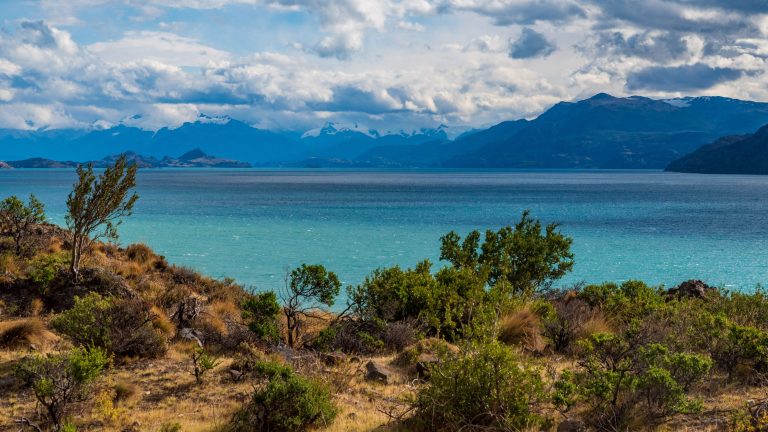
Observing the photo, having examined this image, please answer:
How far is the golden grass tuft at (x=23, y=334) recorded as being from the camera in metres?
13.2

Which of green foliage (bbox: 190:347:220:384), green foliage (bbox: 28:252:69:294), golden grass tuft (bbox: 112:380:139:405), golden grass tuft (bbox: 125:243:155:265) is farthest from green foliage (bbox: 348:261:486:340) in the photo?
golden grass tuft (bbox: 125:243:155:265)

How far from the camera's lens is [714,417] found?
9000 mm

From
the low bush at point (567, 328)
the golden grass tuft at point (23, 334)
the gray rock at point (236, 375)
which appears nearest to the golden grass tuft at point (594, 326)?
the low bush at point (567, 328)

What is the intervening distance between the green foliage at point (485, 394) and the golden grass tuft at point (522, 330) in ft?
18.2

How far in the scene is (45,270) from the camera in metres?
17.1

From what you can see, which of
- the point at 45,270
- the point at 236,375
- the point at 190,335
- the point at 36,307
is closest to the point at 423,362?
the point at 236,375

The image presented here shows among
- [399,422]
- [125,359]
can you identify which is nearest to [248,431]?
[399,422]

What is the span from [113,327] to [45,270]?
19.2 feet

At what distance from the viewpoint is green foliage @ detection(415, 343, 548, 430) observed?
27.2 feet

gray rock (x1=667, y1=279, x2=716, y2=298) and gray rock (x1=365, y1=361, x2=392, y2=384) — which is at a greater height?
gray rock (x1=365, y1=361, x2=392, y2=384)

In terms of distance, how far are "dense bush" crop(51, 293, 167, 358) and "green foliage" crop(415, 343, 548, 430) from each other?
22.9ft

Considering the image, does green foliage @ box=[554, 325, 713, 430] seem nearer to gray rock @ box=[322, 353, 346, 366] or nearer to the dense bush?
gray rock @ box=[322, 353, 346, 366]

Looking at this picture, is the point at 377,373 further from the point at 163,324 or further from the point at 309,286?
the point at 163,324

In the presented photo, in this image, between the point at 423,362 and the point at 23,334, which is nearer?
the point at 423,362
